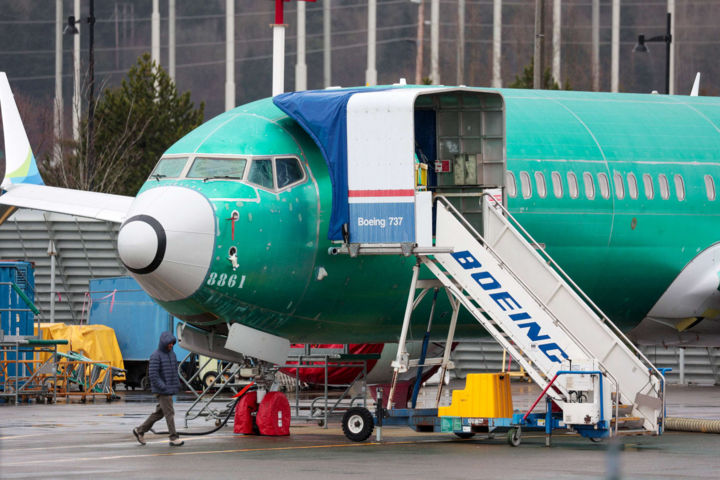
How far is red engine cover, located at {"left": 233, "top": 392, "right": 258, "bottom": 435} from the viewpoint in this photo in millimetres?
19672

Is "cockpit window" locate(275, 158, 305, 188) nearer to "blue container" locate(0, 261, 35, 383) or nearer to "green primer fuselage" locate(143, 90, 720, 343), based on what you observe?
"green primer fuselage" locate(143, 90, 720, 343)

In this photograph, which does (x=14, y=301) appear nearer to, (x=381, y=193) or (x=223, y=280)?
(x=223, y=280)

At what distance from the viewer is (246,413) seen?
64.5 ft

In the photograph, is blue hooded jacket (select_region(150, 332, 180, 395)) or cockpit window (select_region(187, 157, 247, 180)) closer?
blue hooded jacket (select_region(150, 332, 180, 395))

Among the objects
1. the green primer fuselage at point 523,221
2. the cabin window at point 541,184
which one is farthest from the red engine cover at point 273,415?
the cabin window at point 541,184

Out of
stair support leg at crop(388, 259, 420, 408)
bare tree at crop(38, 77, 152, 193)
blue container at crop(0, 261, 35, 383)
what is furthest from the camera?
bare tree at crop(38, 77, 152, 193)

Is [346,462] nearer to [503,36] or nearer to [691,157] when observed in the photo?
[691,157]

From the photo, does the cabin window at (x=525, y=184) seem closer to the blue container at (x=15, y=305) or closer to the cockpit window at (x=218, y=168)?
the cockpit window at (x=218, y=168)

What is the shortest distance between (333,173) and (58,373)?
17566 millimetres

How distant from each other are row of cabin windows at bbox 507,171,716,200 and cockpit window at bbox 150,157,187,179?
5.30m

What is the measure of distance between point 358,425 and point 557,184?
212 inches

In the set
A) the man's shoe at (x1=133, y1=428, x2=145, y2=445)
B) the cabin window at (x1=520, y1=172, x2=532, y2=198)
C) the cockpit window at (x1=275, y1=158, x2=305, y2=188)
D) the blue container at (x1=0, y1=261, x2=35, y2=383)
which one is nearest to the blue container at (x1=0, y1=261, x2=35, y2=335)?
the blue container at (x1=0, y1=261, x2=35, y2=383)

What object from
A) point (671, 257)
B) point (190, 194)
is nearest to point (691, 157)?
point (671, 257)

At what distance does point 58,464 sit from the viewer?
604 inches
